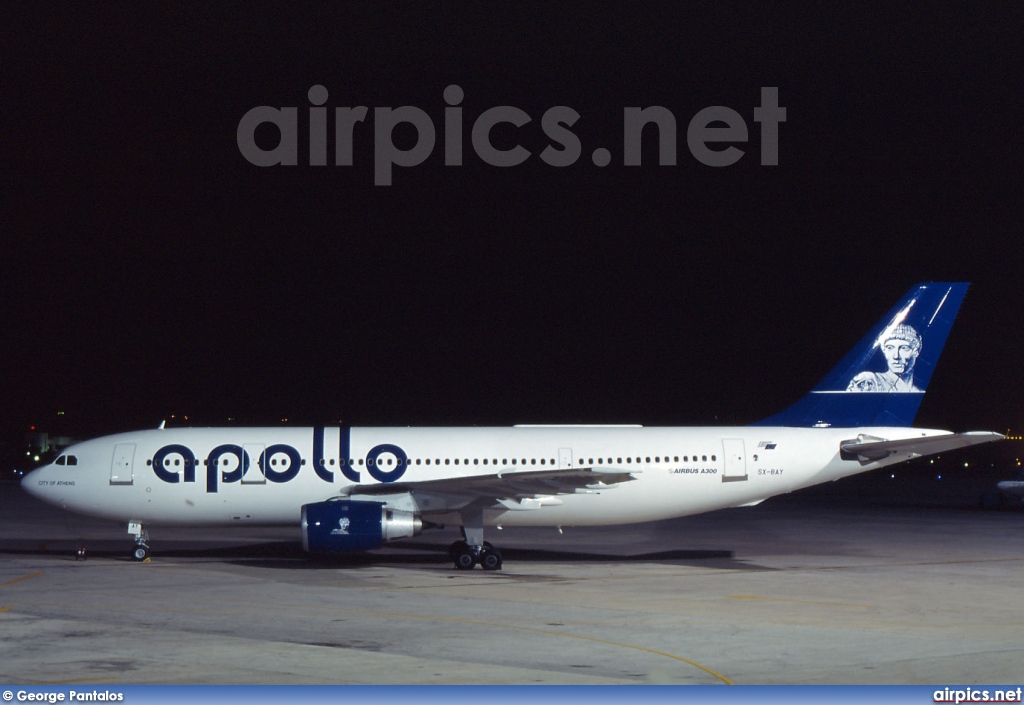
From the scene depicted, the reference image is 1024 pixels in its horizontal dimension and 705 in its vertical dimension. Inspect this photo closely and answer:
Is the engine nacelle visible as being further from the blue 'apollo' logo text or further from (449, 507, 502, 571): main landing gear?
the blue 'apollo' logo text

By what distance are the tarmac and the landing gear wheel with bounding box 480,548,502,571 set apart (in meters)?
0.34

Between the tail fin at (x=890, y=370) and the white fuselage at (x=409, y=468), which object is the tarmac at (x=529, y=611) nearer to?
the white fuselage at (x=409, y=468)

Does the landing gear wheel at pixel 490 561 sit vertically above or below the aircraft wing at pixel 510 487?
below

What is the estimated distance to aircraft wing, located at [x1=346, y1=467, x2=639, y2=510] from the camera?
28.2 meters

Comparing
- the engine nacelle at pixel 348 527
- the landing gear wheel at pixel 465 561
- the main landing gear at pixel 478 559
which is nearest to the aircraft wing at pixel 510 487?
the main landing gear at pixel 478 559

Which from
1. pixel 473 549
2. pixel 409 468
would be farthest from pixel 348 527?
pixel 409 468

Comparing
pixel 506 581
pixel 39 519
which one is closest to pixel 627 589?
pixel 506 581

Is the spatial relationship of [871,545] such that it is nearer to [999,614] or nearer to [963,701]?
[999,614]

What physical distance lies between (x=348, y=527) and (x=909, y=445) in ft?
48.3

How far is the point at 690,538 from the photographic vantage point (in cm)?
3850

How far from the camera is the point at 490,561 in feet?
94.6

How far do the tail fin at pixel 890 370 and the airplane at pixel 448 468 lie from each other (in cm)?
19

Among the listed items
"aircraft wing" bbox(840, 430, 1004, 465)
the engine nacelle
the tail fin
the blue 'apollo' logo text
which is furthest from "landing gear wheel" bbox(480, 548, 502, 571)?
"aircraft wing" bbox(840, 430, 1004, 465)

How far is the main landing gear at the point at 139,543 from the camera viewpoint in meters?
30.2
